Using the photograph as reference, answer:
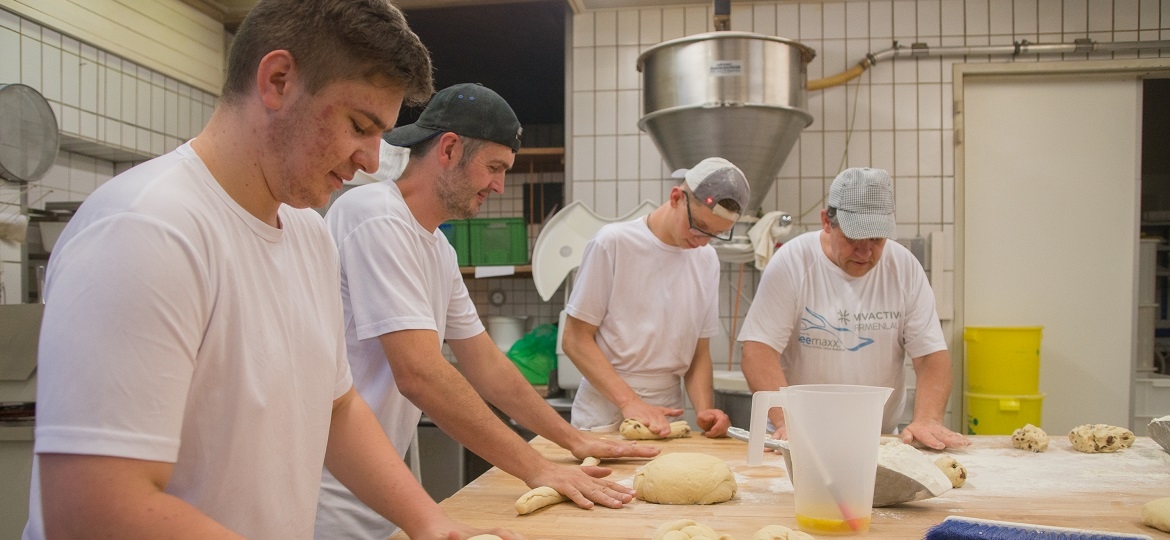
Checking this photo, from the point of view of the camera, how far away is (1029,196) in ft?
13.9

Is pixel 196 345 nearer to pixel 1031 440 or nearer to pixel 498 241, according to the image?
pixel 1031 440

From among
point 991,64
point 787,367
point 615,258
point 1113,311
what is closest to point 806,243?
point 787,367

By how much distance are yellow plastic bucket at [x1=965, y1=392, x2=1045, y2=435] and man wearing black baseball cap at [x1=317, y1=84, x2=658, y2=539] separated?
8.65ft

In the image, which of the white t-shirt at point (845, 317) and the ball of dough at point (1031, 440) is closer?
the ball of dough at point (1031, 440)

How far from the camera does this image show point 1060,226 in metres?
4.25

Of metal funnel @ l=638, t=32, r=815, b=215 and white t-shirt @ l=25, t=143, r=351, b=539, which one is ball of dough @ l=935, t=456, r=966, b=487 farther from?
metal funnel @ l=638, t=32, r=815, b=215

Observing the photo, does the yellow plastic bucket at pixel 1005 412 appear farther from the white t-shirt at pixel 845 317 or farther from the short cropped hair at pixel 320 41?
the short cropped hair at pixel 320 41

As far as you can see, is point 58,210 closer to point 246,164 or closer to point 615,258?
point 615,258

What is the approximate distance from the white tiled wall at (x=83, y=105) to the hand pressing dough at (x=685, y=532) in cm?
288

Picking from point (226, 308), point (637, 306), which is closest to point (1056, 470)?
point (637, 306)

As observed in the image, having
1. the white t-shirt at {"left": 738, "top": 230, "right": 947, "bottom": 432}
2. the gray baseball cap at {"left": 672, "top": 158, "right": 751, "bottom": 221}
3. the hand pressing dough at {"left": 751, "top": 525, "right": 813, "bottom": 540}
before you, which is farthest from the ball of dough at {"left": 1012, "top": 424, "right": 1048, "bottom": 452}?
the hand pressing dough at {"left": 751, "top": 525, "right": 813, "bottom": 540}

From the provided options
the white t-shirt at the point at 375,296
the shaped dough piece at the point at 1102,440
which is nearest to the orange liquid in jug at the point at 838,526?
the white t-shirt at the point at 375,296

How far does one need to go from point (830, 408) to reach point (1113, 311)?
3757 mm

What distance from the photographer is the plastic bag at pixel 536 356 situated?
423 cm
